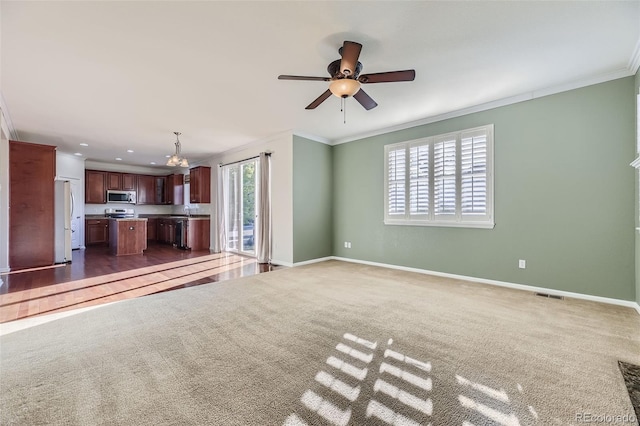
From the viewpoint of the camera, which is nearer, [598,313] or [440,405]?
[440,405]

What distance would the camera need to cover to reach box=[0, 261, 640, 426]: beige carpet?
5.02ft

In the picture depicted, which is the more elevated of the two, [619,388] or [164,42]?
[164,42]

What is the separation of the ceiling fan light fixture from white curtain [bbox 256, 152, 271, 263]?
11.6 feet

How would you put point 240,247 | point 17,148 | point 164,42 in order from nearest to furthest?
1. point 164,42
2. point 17,148
3. point 240,247

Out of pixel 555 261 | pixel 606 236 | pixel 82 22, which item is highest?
pixel 82 22

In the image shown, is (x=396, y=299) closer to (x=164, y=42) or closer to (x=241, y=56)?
(x=241, y=56)

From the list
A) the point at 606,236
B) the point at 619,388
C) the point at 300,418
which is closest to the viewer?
the point at 300,418

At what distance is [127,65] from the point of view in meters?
2.94

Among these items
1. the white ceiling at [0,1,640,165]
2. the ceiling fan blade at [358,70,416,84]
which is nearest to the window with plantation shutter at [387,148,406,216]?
the white ceiling at [0,1,640,165]

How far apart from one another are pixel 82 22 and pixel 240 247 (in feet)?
17.7

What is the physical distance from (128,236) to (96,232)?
9.41 feet

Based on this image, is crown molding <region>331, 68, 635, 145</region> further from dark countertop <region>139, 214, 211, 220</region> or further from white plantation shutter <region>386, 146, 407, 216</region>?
dark countertop <region>139, 214, 211, 220</region>

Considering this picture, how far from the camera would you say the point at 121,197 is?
890cm

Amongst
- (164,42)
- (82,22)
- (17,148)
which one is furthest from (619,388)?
(17,148)
